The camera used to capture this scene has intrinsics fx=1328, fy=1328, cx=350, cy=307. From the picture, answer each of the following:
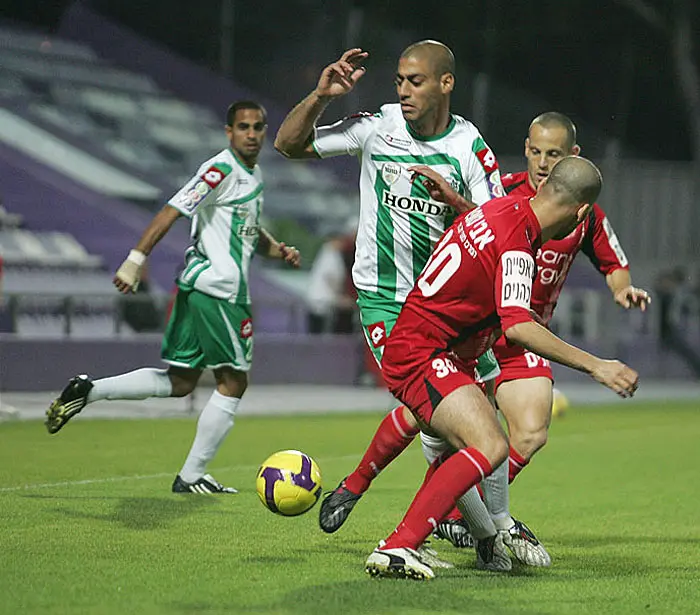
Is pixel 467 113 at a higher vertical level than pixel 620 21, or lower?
lower

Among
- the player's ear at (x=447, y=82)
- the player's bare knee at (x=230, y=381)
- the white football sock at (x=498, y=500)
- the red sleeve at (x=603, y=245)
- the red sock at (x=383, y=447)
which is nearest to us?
the white football sock at (x=498, y=500)

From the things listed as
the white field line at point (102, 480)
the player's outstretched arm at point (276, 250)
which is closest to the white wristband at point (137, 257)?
the player's outstretched arm at point (276, 250)

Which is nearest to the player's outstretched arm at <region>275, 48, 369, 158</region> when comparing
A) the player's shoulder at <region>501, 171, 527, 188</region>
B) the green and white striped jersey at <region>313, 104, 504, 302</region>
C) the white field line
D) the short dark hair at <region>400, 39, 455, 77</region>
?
the green and white striped jersey at <region>313, 104, 504, 302</region>

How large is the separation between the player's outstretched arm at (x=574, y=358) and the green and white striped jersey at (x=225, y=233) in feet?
11.7

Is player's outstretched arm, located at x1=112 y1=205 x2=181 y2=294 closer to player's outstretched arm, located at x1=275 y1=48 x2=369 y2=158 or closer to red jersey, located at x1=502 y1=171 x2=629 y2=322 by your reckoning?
player's outstretched arm, located at x1=275 y1=48 x2=369 y2=158

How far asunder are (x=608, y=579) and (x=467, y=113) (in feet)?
67.0

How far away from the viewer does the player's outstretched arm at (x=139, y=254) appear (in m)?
7.61

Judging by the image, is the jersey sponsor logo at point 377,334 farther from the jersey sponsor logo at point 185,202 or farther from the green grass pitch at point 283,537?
the jersey sponsor logo at point 185,202

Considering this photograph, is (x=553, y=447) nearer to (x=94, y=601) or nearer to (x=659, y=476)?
(x=659, y=476)

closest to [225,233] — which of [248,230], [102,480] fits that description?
[248,230]

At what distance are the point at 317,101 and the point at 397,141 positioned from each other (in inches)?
27.9

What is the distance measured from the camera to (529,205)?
5559mm

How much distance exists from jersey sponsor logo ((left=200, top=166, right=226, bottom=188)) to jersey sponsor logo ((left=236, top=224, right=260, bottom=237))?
390mm

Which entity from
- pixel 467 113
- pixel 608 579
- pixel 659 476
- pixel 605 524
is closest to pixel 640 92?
pixel 467 113
